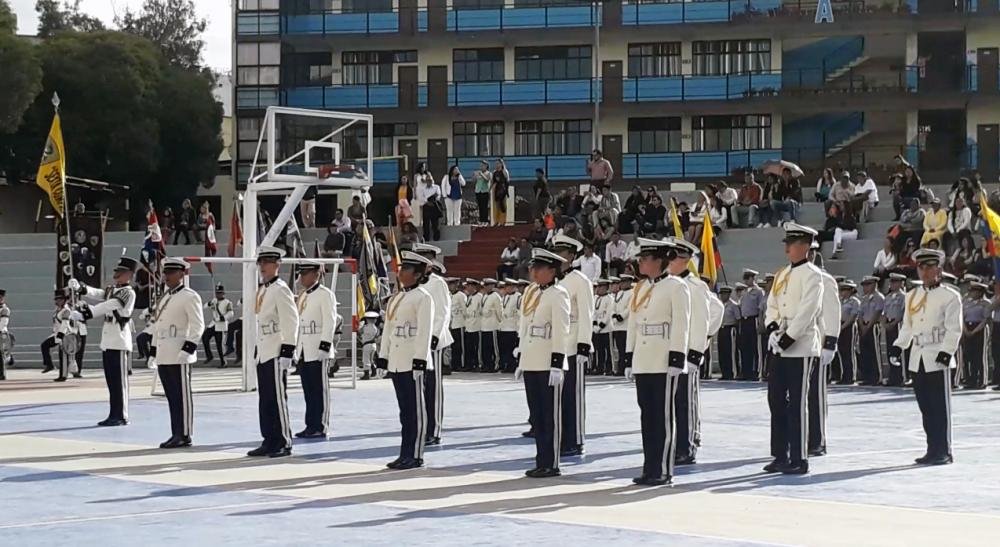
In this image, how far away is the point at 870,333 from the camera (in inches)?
1058

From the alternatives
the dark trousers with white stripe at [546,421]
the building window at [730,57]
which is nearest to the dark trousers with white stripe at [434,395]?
the dark trousers with white stripe at [546,421]

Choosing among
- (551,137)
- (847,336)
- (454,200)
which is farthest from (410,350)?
(551,137)

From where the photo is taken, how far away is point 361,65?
178 ft

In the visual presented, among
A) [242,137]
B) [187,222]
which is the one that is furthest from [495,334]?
[242,137]

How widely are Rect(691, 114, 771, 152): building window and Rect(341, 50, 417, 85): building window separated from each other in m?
10.2

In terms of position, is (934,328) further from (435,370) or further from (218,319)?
(218,319)

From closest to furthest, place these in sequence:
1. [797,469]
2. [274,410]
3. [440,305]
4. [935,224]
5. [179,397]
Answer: [797,469], [274,410], [179,397], [440,305], [935,224]

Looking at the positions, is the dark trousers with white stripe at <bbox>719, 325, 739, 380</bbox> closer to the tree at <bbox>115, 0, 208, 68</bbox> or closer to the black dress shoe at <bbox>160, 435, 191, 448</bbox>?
the black dress shoe at <bbox>160, 435, 191, 448</bbox>

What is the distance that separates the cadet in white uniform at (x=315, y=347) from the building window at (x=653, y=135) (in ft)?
113

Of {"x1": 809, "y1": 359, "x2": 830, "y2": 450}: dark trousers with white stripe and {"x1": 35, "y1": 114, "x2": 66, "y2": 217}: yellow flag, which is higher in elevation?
{"x1": 35, "y1": 114, "x2": 66, "y2": 217}: yellow flag

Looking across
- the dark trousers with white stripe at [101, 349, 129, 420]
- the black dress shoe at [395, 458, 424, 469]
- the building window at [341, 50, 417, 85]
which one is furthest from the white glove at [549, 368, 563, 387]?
the building window at [341, 50, 417, 85]

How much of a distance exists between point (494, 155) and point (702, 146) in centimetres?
705

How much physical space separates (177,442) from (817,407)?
654cm

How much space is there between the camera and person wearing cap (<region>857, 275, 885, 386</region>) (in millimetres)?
26891
